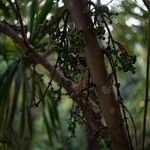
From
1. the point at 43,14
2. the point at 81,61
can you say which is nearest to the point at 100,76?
the point at 81,61

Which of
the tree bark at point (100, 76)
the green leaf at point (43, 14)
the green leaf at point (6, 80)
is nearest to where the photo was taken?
the tree bark at point (100, 76)

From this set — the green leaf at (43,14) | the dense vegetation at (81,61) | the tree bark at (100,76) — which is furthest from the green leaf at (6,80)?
the tree bark at (100,76)

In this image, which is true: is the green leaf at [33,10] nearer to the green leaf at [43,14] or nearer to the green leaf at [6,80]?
the green leaf at [43,14]

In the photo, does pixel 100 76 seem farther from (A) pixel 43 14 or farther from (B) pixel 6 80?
(B) pixel 6 80

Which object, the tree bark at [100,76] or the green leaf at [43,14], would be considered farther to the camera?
the green leaf at [43,14]

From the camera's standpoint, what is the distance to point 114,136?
1.19 meters

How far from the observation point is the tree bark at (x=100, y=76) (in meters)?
1.11

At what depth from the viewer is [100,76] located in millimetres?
1130

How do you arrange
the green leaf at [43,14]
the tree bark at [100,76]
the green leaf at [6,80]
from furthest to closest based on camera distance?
the green leaf at [6,80] → the green leaf at [43,14] → the tree bark at [100,76]

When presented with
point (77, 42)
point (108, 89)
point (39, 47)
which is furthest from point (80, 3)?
point (39, 47)

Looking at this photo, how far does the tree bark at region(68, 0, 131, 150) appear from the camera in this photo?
1106mm

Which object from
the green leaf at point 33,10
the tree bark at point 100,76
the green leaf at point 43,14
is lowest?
the tree bark at point 100,76

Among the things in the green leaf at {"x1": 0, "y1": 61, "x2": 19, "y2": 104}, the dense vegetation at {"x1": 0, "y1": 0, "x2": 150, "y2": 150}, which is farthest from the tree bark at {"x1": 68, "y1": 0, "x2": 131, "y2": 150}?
the green leaf at {"x1": 0, "y1": 61, "x2": 19, "y2": 104}

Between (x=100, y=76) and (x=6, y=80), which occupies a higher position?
(x=6, y=80)
